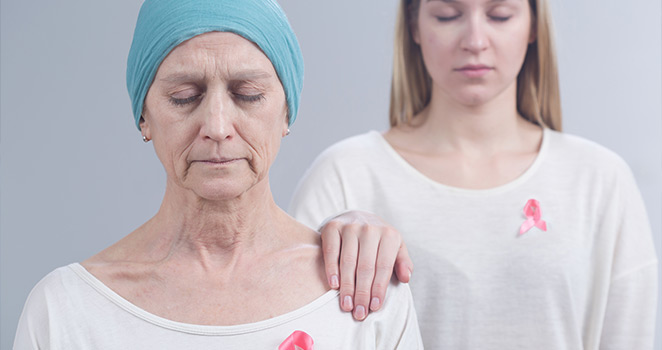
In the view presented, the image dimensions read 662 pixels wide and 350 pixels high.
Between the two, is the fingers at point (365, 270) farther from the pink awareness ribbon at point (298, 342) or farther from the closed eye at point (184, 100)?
the closed eye at point (184, 100)

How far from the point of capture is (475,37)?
2.35 metres

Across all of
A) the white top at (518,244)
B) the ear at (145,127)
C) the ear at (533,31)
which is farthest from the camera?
the ear at (533,31)

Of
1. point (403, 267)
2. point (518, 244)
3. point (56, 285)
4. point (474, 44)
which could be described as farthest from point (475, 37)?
point (56, 285)

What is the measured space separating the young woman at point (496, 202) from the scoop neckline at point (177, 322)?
2.31ft

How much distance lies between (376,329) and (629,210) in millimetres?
1075

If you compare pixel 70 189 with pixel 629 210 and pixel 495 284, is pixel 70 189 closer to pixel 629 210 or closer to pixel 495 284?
pixel 495 284

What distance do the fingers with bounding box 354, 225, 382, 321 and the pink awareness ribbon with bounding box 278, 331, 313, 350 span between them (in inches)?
4.8

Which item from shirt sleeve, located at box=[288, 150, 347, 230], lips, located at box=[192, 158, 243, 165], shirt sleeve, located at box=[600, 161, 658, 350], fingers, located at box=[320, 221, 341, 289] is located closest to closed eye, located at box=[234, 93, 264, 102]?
lips, located at box=[192, 158, 243, 165]

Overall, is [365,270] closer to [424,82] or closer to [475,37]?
[475,37]

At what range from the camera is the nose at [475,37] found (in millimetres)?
2354

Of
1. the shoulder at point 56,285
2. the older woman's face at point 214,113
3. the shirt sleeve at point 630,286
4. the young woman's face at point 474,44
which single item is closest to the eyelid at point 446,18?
the young woman's face at point 474,44

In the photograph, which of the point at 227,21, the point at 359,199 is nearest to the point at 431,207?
the point at 359,199

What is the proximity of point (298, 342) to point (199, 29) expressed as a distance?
63 cm

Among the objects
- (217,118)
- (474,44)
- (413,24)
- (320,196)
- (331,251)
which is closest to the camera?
(217,118)
